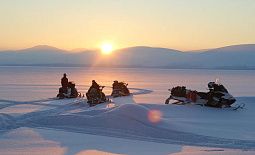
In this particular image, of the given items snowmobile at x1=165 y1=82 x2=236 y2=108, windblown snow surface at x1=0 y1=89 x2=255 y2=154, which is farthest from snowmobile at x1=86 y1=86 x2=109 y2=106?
windblown snow surface at x1=0 y1=89 x2=255 y2=154

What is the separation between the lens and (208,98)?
20.0 m

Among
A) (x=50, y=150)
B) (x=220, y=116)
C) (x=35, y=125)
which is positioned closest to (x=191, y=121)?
(x=220, y=116)

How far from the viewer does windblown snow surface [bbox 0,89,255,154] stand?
1021 cm

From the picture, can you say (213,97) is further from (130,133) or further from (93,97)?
(130,133)

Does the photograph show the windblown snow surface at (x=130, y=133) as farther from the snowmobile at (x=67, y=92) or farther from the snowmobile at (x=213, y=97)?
the snowmobile at (x=67, y=92)

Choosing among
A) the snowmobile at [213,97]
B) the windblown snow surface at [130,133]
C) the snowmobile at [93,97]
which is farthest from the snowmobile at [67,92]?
the windblown snow surface at [130,133]

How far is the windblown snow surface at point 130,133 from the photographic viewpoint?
10211 millimetres

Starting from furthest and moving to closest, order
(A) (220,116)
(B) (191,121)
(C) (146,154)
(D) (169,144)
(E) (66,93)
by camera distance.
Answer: (E) (66,93) < (A) (220,116) < (B) (191,121) < (D) (169,144) < (C) (146,154)

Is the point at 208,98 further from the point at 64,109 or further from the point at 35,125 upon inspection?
the point at 35,125

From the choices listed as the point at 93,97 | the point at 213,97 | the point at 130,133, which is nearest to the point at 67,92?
the point at 93,97

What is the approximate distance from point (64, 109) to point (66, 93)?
7.16 meters

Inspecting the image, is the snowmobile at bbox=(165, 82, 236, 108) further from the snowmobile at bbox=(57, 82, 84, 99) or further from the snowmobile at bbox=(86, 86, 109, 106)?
the snowmobile at bbox=(57, 82, 84, 99)

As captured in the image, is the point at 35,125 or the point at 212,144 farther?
the point at 35,125

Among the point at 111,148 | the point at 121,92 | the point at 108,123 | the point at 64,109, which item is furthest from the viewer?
the point at 121,92
